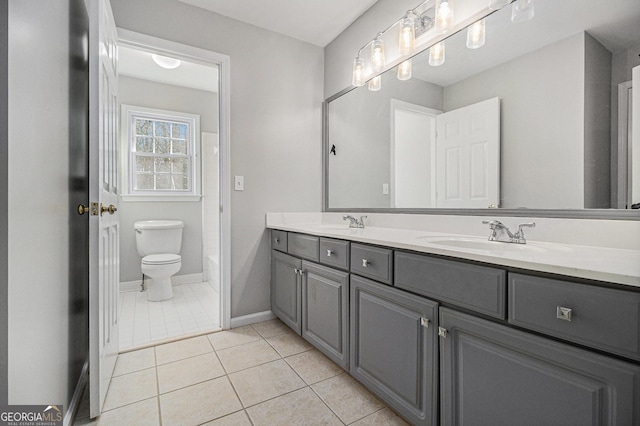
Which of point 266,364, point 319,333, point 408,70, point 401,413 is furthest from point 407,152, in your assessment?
point 266,364

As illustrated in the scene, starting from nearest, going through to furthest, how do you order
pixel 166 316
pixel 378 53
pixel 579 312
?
pixel 579 312, pixel 378 53, pixel 166 316

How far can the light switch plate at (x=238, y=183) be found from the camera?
7.67 ft

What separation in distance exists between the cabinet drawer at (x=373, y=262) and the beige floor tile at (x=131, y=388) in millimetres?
1232

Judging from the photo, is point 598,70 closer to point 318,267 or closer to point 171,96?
point 318,267

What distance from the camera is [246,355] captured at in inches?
76.0

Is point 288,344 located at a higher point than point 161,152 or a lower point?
lower

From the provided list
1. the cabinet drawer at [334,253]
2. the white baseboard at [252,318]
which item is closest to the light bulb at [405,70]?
the cabinet drawer at [334,253]

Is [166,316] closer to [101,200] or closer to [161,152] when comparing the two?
[101,200]

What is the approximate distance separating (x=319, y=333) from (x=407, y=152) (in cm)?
128

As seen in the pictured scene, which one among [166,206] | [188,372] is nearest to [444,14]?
[188,372]

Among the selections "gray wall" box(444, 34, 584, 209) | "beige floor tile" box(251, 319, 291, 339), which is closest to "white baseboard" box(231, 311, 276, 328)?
"beige floor tile" box(251, 319, 291, 339)

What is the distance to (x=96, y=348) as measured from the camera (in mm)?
1336

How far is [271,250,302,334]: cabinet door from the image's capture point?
2.07 meters

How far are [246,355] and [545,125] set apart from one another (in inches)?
80.1
